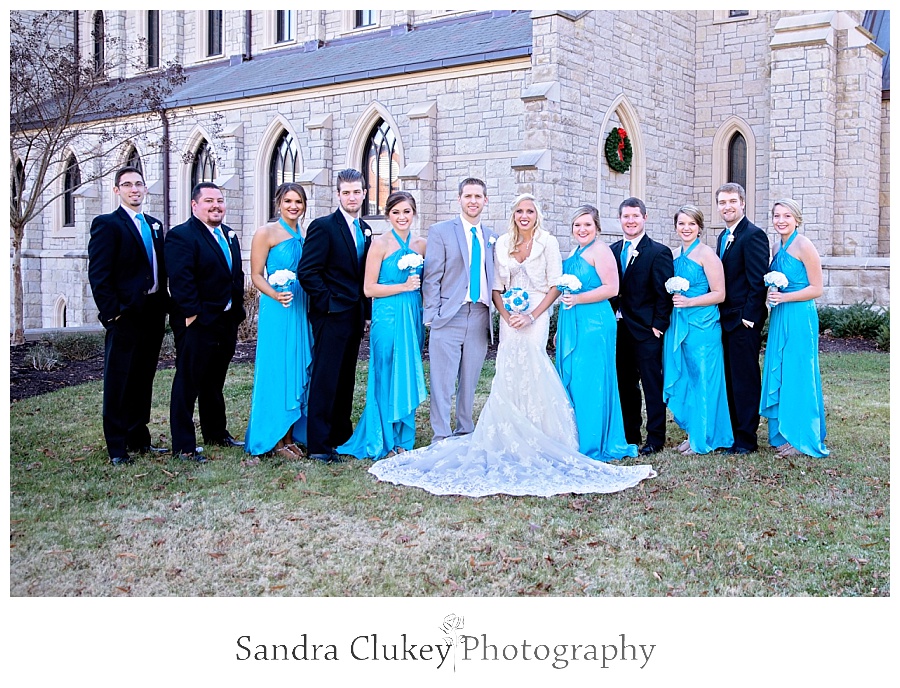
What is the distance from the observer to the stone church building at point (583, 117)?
52.0 feet

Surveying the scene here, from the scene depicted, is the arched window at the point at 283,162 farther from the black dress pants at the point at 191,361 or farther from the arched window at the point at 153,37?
the black dress pants at the point at 191,361

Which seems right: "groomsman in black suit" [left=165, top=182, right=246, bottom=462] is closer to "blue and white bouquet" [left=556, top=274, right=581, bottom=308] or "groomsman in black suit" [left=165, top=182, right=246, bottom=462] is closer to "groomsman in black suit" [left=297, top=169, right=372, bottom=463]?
"groomsman in black suit" [left=297, top=169, right=372, bottom=463]

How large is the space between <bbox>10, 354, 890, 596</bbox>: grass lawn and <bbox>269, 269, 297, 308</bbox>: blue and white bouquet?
1340 mm

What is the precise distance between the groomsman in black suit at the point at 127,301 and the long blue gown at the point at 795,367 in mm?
4742

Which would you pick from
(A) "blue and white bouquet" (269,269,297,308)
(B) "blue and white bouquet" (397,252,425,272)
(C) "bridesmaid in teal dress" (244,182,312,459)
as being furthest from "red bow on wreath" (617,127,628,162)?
(A) "blue and white bouquet" (269,269,297,308)

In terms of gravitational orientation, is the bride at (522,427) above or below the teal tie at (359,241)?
below

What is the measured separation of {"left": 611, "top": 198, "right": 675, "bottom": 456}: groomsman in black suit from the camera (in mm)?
6738

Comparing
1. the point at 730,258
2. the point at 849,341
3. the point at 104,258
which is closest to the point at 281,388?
the point at 104,258

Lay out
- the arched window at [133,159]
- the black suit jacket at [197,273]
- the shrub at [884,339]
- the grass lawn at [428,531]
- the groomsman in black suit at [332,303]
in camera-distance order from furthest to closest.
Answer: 1. the arched window at [133,159]
2. the shrub at [884,339]
3. the groomsman in black suit at [332,303]
4. the black suit jacket at [197,273]
5. the grass lawn at [428,531]

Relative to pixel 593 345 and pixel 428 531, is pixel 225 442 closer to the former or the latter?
pixel 428 531

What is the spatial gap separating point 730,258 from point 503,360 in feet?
6.33

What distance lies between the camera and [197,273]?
6488 millimetres

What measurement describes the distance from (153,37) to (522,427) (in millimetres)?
24660

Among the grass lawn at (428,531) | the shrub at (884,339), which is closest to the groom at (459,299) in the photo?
the grass lawn at (428,531)
